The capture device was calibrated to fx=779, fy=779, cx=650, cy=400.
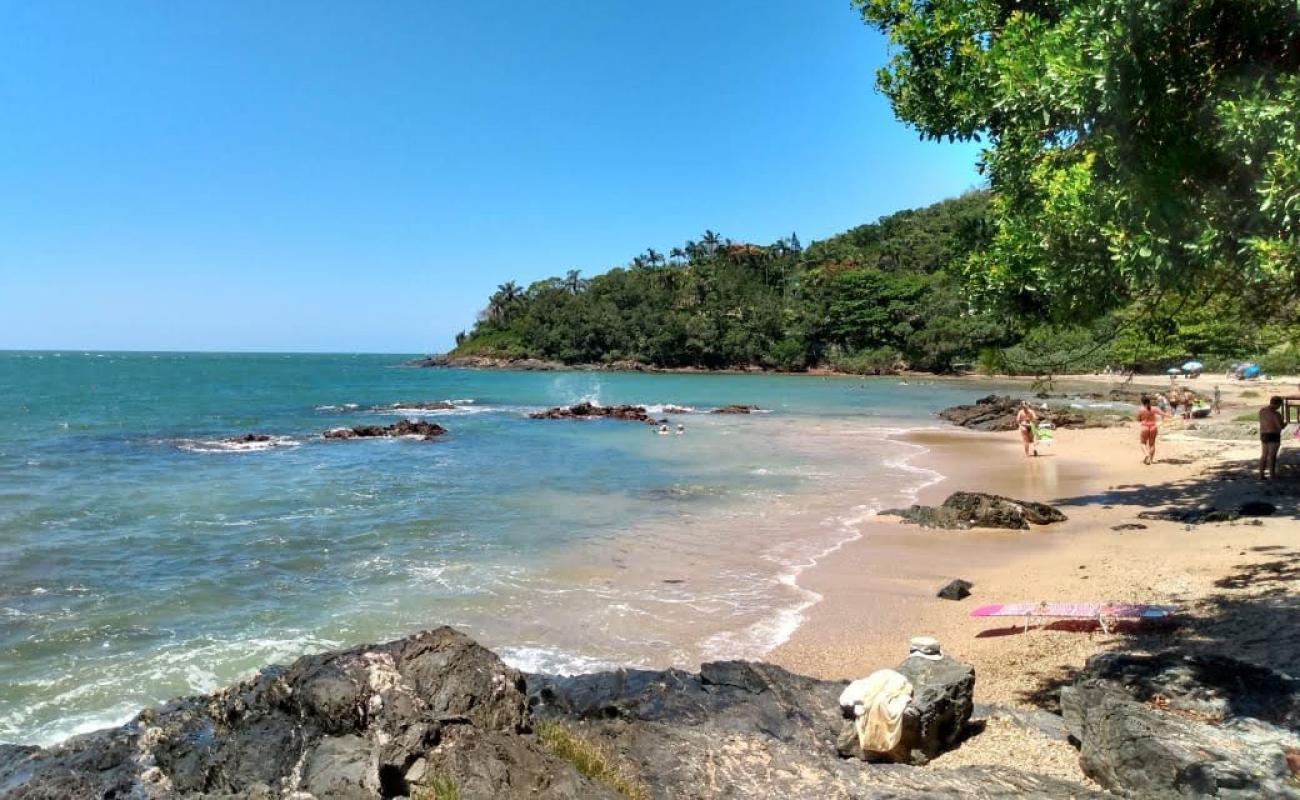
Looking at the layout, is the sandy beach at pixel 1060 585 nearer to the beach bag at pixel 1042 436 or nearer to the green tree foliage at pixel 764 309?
the beach bag at pixel 1042 436

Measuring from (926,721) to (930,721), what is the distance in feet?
0.13

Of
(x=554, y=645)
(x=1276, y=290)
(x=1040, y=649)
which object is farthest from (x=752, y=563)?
(x=1276, y=290)

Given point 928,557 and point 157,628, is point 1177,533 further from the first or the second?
point 157,628

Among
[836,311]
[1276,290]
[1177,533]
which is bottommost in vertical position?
[1177,533]

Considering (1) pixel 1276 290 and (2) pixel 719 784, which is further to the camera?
(1) pixel 1276 290

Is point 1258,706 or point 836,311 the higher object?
point 836,311

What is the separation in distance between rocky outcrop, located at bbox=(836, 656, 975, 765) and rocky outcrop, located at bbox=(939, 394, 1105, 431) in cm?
2799

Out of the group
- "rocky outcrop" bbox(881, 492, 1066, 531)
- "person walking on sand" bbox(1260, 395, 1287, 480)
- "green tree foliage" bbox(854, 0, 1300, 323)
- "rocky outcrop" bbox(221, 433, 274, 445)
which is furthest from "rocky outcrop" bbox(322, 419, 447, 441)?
"green tree foliage" bbox(854, 0, 1300, 323)

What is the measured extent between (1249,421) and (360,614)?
27775 millimetres

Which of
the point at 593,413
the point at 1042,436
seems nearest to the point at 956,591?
the point at 1042,436

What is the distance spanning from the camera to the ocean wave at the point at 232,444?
29.2 metres

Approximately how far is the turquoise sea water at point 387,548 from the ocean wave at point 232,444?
1.08 feet

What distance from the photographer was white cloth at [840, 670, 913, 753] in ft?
17.0

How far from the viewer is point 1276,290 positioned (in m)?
6.89
